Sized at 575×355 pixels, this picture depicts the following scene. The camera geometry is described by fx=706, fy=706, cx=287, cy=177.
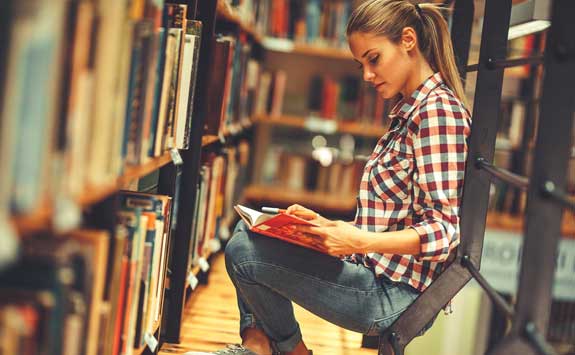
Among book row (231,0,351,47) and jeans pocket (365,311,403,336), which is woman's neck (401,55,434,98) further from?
book row (231,0,351,47)

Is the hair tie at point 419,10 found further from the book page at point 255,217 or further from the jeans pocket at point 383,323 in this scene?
the jeans pocket at point 383,323

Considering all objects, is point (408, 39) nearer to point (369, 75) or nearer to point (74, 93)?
point (369, 75)

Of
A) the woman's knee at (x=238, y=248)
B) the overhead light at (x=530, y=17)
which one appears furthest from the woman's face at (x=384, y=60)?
the woman's knee at (x=238, y=248)

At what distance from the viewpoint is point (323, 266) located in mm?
1712

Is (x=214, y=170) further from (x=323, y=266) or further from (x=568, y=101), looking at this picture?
(x=568, y=101)

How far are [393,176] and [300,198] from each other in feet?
8.33

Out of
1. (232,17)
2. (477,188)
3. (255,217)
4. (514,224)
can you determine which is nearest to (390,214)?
(477,188)

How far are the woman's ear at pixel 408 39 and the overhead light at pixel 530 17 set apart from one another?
240 millimetres

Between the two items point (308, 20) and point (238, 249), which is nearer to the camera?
point (238, 249)

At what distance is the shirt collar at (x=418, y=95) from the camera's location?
168 cm

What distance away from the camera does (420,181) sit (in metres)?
1.58

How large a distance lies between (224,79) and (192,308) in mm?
878

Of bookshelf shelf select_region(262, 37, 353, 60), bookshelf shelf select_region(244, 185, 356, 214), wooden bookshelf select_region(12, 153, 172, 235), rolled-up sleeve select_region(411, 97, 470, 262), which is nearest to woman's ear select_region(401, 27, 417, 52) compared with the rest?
rolled-up sleeve select_region(411, 97, 470, 262)

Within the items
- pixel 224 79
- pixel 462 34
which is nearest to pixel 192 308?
pixel 224 79
